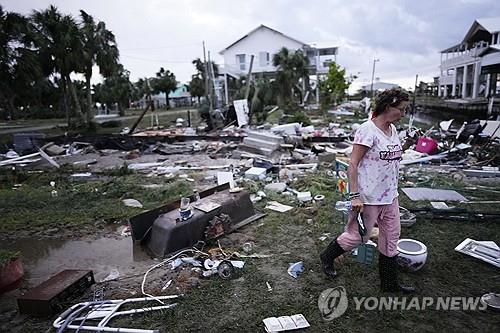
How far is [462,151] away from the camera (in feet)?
29.4

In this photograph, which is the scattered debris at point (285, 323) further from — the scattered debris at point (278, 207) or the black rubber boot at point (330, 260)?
the scattered debris at point (278, 207)

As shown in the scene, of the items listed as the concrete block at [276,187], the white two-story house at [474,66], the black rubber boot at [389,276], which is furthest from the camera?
the white two-story house at [474,66]

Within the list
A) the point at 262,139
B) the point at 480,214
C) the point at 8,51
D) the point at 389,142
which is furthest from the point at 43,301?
the point at 8,51

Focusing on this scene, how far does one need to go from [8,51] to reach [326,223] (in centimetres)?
1571

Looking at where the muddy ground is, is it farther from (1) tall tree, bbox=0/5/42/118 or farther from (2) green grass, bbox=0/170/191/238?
(1) tall tree, bbox=0/5/42/118

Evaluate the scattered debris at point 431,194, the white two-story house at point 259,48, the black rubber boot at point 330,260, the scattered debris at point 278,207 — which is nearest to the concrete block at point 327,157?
the scattered debris at point 431,194

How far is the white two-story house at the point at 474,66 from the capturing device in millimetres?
27766

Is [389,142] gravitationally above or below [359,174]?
above

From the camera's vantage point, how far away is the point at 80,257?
13.7 ft

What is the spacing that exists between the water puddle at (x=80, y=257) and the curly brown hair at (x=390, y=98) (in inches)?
120

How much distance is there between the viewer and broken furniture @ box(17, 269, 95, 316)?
2902 mm

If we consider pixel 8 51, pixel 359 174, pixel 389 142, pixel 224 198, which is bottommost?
pixel 224 198

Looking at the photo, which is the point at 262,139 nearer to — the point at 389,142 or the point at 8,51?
the point at 389,142

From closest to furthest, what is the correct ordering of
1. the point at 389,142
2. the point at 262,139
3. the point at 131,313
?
the point at 389,142, the point at 131,313, the point at 262,139
